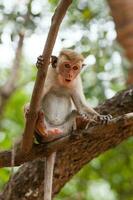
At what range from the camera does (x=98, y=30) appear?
14.8ft

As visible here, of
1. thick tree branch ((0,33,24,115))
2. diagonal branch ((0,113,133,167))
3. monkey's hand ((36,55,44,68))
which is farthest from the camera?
thick tree branch ((0,33,24,115))

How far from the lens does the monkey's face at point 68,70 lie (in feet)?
11.8

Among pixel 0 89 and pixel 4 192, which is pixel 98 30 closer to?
pixel 4 192

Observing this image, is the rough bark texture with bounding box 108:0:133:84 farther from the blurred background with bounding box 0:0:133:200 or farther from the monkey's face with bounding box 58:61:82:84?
the monkey's face with bounding box 58:61:82:84

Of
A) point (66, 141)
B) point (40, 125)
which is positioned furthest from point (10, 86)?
point (66, 141)

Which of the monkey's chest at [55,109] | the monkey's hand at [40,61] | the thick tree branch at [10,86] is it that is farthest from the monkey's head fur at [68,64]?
the thick tree branch at [10,86]

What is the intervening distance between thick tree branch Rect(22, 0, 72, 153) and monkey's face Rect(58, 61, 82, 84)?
0.57 metres

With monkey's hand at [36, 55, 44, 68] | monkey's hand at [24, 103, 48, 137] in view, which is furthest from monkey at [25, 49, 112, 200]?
monkey's hand at [36, 55, 44, 68]

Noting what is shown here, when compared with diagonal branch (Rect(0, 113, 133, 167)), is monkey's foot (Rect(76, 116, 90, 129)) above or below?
above

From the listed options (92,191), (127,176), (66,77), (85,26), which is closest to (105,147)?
(66,77)

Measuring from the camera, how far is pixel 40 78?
2.84 metres

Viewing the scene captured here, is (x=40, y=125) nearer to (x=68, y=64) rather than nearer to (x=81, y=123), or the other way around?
(x=81, y=123)

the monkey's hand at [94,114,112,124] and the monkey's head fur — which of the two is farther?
the monkey's head fur

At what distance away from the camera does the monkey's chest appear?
3.69 meters
